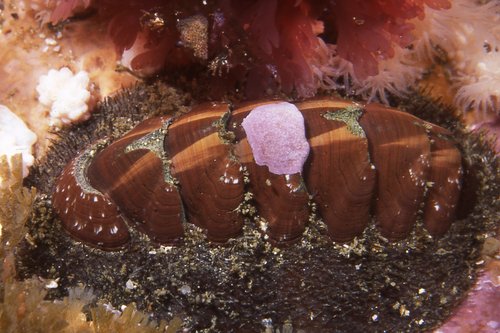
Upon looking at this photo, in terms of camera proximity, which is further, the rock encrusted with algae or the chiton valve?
the chiton valve

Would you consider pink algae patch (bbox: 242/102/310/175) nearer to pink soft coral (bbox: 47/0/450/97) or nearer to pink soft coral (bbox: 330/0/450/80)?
pink soft coral (bbox: 47/0/450/97)

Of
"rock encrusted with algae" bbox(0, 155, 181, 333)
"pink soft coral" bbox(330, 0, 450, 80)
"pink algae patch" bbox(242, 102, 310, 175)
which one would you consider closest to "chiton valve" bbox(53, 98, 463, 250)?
"pink algae patch" bbox(242, 102, 310, 175)

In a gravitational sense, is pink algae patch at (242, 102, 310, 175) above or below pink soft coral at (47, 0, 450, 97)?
below

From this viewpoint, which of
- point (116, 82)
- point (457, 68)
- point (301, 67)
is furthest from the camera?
point (457, 68)

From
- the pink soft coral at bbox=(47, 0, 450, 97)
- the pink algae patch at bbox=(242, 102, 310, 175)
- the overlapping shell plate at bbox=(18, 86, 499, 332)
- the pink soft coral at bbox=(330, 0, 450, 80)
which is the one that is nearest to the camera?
the pink algae patch at bbox=(242, 102, 310, 175)

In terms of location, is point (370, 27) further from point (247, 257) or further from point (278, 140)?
point (247, 257)

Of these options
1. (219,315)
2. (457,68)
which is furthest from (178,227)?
(457,68)

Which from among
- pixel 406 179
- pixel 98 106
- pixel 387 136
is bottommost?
pixel 406 179

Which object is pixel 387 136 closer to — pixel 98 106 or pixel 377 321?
pixel 377 321

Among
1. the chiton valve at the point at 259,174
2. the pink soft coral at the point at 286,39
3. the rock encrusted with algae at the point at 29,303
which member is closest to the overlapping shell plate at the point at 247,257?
the chiton valve at the point at 259,174
